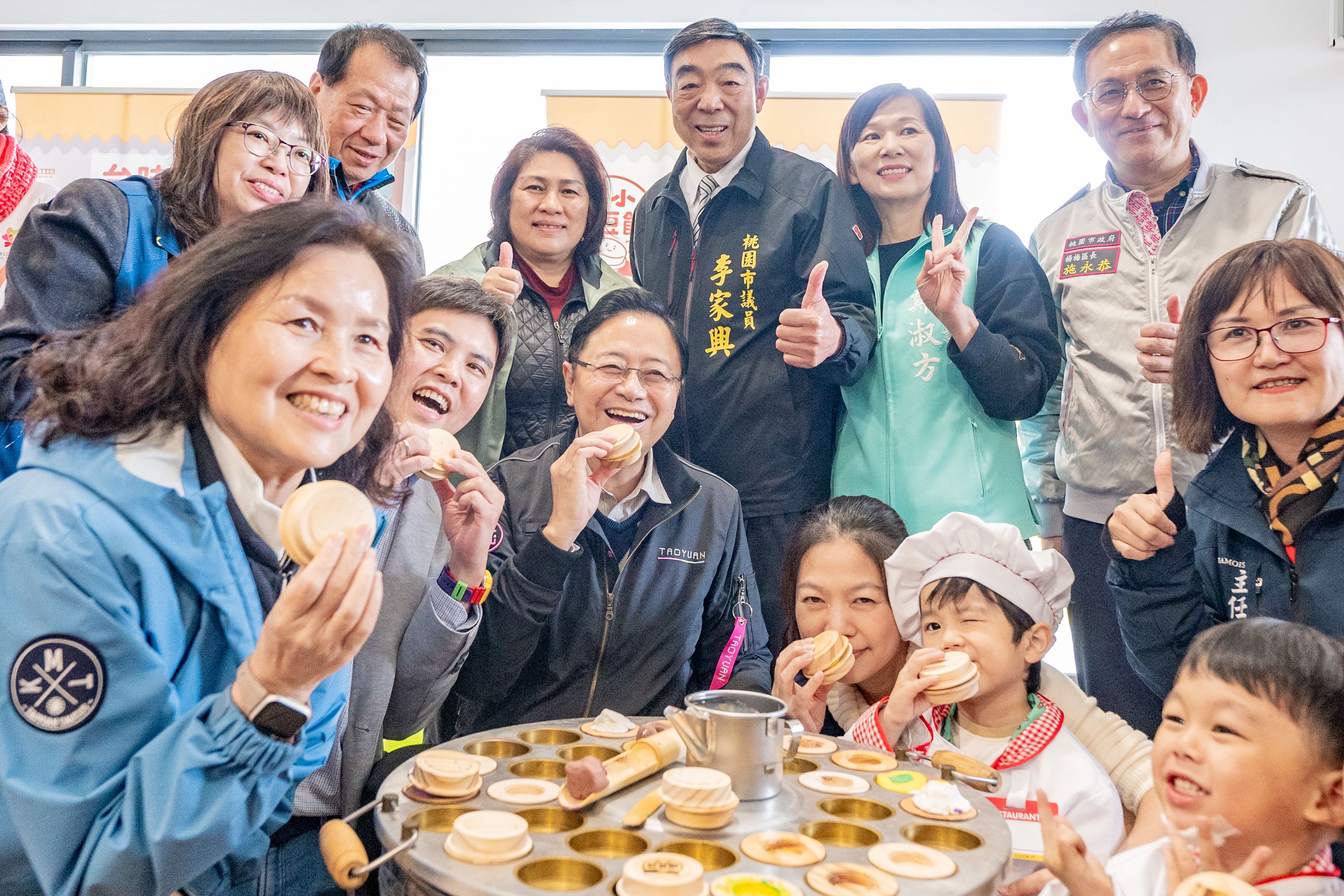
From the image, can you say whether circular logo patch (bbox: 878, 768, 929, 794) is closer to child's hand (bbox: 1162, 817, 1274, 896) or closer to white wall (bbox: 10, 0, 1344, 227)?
child's hand (bbox: 1162, 817, 1274, 896)

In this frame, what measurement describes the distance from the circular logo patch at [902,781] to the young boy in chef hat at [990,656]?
47 cm

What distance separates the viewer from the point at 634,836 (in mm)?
1606

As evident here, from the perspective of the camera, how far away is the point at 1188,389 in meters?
2.66

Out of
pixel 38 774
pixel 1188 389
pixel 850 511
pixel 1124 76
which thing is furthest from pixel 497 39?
pixel 38 774

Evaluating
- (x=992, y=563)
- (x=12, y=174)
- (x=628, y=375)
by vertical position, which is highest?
(x=12, y=174)

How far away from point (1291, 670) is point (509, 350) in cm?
246

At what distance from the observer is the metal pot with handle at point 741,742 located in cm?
174

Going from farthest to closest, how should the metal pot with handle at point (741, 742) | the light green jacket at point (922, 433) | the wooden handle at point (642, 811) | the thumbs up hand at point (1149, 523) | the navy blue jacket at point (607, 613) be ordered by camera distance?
the light green jacket at point (922, 433) < the navy blue jacket at point (607, 613) < the thumbs up hand at point (1149, 523) < the metal pot with handle at point (741, 742) < the wooden handle at point (642, 811)

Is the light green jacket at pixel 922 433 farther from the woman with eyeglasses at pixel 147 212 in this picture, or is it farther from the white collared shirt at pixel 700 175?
the woman with eyeglasses at pixel 147 212

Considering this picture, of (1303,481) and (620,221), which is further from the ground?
(620,221)

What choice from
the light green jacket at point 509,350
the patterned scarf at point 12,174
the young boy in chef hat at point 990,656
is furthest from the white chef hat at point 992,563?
the patterned scarf at point 12,174

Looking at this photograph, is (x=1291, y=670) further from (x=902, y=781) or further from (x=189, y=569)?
(x=189, y=569)

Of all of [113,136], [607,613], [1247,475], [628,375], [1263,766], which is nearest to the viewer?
[1263,766]

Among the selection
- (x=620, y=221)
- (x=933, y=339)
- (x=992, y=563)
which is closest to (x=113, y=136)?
(x=620, y=221)
